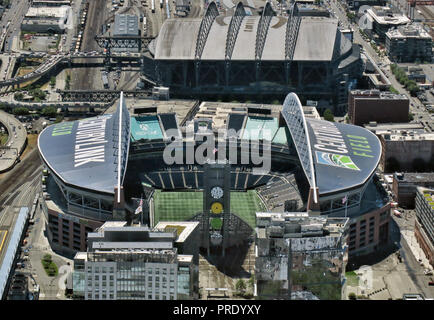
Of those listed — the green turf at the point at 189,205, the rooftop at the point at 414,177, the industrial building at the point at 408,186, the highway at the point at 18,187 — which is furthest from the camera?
the rooftop at the point at 414,177

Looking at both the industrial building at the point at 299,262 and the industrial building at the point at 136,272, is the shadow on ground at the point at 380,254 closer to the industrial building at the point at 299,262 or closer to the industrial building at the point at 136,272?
the industrial building at the point at 299,262

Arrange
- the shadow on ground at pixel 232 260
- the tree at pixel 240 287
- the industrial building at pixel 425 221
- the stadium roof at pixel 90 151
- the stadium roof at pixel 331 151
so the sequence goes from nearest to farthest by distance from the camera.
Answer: the tree at pixel 240 287
the shadow on ground at pixel 232 260
the industrial building at pixel 425 221
the stadium roof at pixel 331 151
the stadium roof at pixel 90 151

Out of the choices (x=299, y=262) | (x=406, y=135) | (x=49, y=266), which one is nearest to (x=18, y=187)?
(x=49, y=266)

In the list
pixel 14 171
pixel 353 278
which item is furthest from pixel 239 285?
pixel 14 171

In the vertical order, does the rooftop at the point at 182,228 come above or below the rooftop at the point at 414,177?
above

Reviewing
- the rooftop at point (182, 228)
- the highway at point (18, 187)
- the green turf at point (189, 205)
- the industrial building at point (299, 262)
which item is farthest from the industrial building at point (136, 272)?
the highway at point (18, 187)

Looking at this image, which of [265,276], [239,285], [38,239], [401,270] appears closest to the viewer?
[265,276]

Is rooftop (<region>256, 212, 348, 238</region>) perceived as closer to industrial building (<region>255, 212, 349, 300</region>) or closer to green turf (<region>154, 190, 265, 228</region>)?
industrial building (<region>255, 212, 349, 300</region>)

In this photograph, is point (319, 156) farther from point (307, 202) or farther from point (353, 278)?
point (353, 278)
